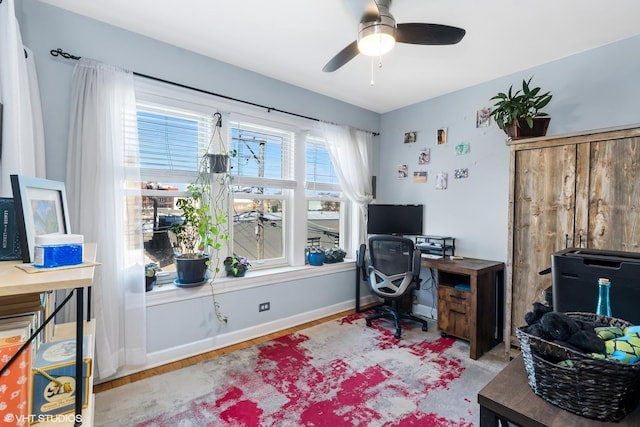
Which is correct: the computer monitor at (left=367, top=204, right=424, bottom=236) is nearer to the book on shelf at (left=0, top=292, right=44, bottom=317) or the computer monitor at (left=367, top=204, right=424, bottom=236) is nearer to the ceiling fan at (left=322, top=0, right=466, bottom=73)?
the ceiling fan at (left=322, top=0, right=466, bottom=73)

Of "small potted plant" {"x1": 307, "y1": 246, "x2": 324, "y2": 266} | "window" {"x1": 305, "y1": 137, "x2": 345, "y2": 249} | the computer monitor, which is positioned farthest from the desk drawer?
"window" {"x1": 305, "y1": 137, "x2": 345, "y2": 249}

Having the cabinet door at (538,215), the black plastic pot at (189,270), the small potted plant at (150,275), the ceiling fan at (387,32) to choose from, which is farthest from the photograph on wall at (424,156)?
the small potted plant at (150,275)

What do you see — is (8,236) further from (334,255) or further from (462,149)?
(462,149)

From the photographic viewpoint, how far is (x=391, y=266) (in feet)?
10.0

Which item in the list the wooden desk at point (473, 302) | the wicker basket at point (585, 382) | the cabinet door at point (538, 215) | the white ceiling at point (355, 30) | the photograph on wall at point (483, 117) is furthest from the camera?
the photograph on wall at point (483, 117)

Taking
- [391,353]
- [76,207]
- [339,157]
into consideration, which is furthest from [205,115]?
[391,353]

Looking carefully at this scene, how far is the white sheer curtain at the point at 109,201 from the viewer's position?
6.65 feet

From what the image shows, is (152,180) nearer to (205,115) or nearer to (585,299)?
(205,115)

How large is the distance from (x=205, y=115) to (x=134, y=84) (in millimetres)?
559

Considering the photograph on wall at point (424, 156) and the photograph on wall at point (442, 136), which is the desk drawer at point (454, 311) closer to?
the photograph on wall at point (424, 156)

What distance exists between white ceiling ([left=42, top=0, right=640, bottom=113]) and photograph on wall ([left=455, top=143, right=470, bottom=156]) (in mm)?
647

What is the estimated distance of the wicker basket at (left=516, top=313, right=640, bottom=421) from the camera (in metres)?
0.59

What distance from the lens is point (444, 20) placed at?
2.05m

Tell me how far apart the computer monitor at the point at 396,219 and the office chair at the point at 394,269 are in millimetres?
589
